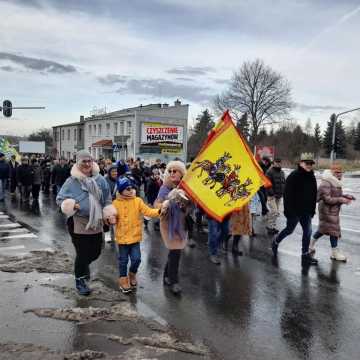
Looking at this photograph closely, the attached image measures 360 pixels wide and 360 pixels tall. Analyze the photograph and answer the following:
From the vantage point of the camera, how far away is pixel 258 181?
684cm

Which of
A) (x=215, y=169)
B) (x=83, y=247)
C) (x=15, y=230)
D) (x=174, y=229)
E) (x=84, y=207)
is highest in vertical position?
(x=215, y=169)

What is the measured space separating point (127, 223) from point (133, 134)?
1663 inches

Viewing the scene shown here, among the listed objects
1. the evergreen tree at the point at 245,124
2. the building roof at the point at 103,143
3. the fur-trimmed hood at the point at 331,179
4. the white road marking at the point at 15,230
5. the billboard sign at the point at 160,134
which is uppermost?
the evergreen tree at the point at 245,124

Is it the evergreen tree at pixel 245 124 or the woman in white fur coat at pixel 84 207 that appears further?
the evergreen tree at pixel 245 124

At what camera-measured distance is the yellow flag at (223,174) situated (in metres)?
6.34

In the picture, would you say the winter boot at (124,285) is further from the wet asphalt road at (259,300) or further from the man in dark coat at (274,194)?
the man in dark coat at (274,194)

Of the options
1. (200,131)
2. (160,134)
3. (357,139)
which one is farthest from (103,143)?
(357,139)

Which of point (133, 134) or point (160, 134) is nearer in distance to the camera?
point (160, 134)

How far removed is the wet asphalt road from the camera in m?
4.12

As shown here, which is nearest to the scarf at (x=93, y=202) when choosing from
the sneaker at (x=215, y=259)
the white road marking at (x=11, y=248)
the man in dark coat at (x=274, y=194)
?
the sneaker at (x=215, y=259)

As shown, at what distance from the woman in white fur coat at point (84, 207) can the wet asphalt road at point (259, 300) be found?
0.75 m

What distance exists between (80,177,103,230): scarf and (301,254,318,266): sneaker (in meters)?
3.65

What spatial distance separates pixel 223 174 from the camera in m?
6.62

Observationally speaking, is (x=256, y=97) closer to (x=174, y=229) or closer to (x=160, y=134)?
(x=160, y=134)
